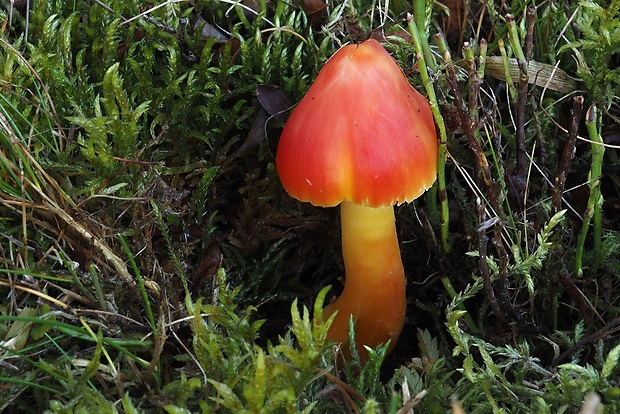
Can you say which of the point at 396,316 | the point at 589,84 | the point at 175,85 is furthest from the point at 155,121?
the point at 589,84

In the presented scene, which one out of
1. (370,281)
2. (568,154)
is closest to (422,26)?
(568,154)

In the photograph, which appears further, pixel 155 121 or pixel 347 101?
pixel 155 121

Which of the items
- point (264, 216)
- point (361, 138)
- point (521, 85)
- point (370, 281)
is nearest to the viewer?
point (361, 138)

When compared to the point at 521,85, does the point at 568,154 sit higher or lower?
lower

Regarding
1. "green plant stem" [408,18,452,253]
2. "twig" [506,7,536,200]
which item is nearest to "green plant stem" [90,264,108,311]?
"green plant stem" [408,18,452,253]

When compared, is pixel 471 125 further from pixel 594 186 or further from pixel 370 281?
pixel 370 281

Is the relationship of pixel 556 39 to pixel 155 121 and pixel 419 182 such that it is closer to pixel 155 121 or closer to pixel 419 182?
pixel 419 182

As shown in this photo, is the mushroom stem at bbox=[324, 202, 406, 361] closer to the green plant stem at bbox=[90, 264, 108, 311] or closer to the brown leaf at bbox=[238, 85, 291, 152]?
the brown leaf at bbox=[238, 85, 291, 152]
